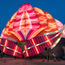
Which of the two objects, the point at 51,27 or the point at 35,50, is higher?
the point at 51,27

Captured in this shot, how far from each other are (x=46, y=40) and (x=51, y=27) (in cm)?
202

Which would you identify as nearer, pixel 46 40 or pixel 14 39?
pixel 46 40

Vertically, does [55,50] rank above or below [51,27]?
below

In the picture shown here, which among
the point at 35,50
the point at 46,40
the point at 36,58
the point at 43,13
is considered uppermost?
the point at 43,13

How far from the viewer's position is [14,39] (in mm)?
18344

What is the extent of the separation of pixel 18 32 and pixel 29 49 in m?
3.00

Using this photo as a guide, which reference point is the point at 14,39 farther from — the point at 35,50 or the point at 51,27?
the point at 51,27

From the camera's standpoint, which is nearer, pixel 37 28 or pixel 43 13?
pixel 37 28

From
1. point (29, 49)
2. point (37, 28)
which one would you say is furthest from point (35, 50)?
point (37, 28)

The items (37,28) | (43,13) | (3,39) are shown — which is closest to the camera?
(37,28)

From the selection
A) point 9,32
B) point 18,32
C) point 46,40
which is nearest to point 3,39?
point 9,32

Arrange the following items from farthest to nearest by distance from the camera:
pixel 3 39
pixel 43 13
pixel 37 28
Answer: pixel 3 39, pixel 43 13, pixel 37 28

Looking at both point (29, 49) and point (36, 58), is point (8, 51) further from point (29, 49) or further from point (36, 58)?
point (36, 58)

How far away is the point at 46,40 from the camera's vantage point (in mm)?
16250
